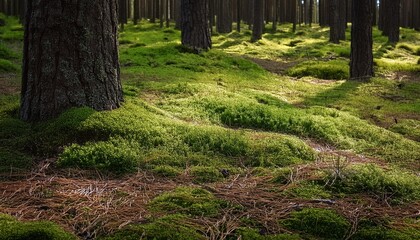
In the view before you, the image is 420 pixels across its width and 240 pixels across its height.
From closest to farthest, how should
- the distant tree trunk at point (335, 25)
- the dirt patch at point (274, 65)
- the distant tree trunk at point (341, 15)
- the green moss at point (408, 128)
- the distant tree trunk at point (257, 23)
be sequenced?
the green moss at point (408, 128) → the dirt patch at point (274, 65) → the distant tree trunk at point (257, 23) → the distant tree trunk at point (341, 15) → the distant tree trunk at point (335, 25)

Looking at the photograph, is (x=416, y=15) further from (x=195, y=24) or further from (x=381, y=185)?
(x=381, y=185)

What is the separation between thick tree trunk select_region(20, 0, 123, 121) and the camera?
4.46 meters

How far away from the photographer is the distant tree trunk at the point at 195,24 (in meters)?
12.5

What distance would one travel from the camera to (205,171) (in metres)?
3.99

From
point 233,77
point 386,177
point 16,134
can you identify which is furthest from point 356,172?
point 233,77

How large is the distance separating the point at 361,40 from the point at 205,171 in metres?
9.15

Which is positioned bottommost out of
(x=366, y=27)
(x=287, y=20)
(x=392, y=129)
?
(x=392, y=129)

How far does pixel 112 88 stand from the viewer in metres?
4.81

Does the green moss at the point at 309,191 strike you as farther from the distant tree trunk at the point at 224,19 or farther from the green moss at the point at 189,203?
the distant tree trunk at the point at 224,19

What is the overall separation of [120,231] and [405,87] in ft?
33.0

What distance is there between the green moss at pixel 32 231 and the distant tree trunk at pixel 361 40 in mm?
10550

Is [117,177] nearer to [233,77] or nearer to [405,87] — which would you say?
[233,77]

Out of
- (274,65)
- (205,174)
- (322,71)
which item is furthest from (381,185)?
(274,65)

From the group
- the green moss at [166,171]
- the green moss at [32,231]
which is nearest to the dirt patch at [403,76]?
the green moss at [166,171]
